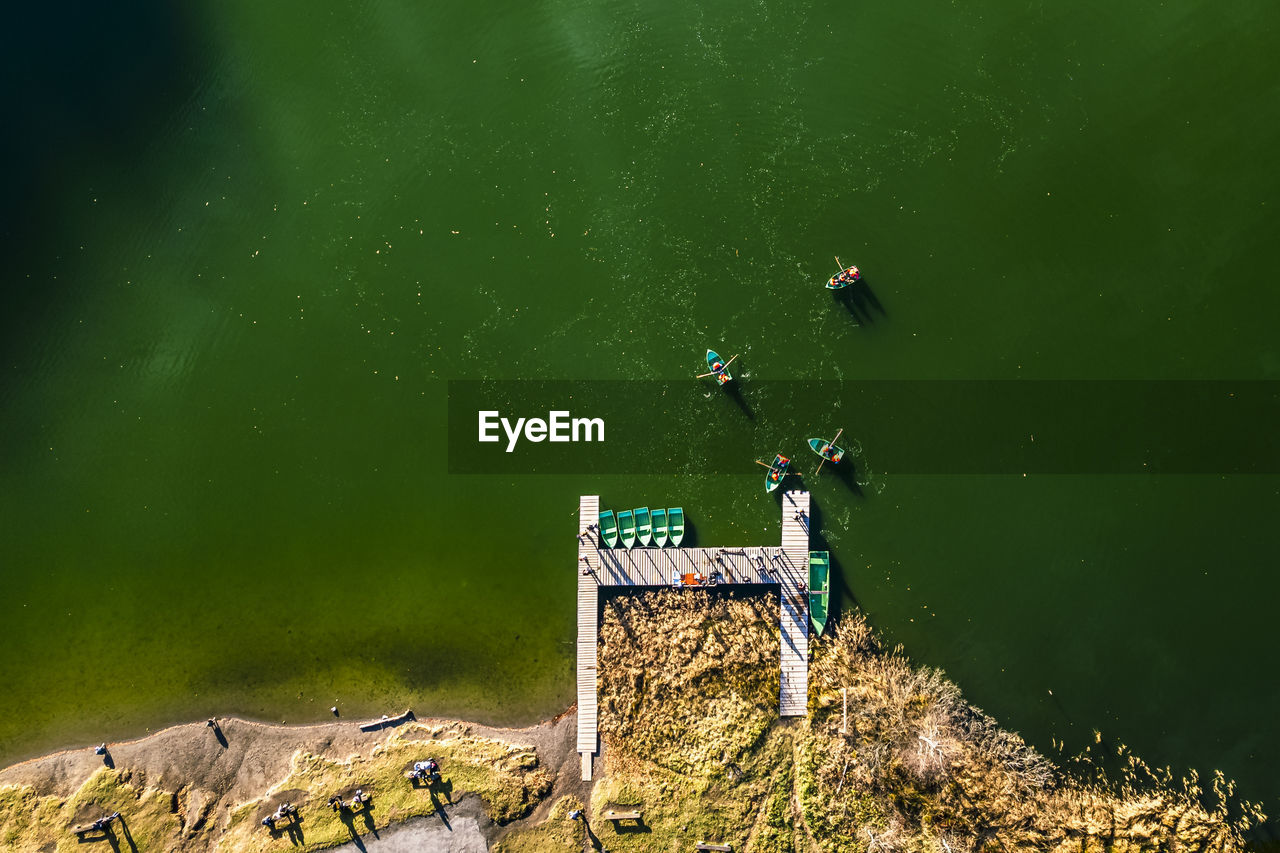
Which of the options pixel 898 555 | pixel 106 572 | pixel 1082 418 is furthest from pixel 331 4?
pixel 1082 418

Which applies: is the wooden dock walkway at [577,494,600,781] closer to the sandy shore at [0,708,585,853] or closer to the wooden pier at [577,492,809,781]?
the wooden pier at [577,492,809,781]

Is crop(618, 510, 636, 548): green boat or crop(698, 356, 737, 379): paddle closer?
crop(698, 356, 737, 379): paddle

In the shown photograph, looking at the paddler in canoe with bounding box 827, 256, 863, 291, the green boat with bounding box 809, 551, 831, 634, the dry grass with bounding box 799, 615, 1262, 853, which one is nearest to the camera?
the paddler in canoe with bounding box 827, 256, 863, 291

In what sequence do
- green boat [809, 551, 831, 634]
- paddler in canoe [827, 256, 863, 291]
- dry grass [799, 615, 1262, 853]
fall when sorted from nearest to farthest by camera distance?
paddler in canoe [827, 256, 863, 291]
dry grass [799, 615, 1262, 853]
green boat [809, 551, 831, 634]

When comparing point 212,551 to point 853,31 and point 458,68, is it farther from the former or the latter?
point 853,31

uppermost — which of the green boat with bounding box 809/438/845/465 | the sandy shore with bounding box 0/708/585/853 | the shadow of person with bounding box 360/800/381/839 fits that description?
the green boat with bounding box 809/438/845/465

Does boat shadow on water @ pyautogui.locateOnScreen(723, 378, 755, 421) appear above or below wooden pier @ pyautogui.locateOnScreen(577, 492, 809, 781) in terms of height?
above

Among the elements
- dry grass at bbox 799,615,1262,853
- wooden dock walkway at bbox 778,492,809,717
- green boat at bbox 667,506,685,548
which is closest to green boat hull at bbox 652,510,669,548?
green boat at bbox 667,506,685,548
